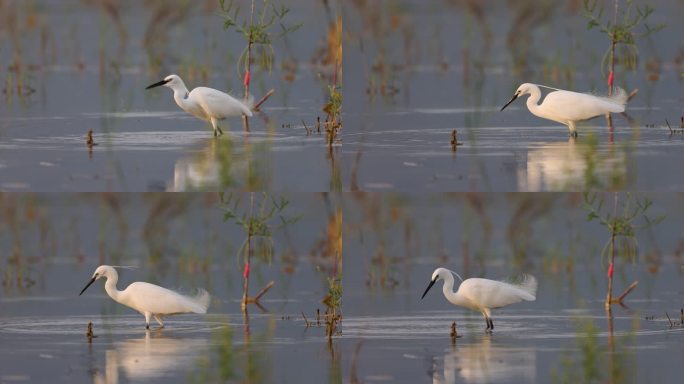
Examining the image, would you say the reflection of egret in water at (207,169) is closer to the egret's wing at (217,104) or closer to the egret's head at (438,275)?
the egret's wing at (217,104)

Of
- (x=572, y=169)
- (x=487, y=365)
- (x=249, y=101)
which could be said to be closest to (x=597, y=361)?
(x=487, y=365)

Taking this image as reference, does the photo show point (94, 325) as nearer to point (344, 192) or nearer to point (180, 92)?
point (180, 92)

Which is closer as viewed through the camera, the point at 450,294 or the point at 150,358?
the point at 150,358

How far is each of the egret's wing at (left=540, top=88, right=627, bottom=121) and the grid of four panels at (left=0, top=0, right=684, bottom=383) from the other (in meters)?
0.02

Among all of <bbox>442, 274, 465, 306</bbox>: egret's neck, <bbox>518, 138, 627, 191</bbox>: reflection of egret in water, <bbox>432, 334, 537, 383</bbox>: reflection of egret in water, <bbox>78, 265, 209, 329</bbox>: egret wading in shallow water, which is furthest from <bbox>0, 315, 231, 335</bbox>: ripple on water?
<bbox>518, 138, 627, 191</bbox>: reflection of egret in water

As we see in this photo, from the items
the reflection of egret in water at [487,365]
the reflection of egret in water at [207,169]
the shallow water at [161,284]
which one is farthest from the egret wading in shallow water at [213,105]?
the reflection of egret in water at [487,365]

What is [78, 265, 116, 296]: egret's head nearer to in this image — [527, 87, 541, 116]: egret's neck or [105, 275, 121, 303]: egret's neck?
[105, 275, 121, 303]: egret's neck

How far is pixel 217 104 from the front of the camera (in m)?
11.1

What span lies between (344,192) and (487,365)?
2184 millimetres

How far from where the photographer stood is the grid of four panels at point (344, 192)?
10125 mm

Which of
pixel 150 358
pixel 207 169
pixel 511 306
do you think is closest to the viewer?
pixel 150 358

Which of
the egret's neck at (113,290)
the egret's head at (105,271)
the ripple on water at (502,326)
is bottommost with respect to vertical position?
the ripple on water at (502,326)

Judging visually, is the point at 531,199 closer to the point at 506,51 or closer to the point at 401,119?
the point at 506,51

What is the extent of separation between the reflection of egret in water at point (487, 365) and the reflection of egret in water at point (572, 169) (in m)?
0.95
